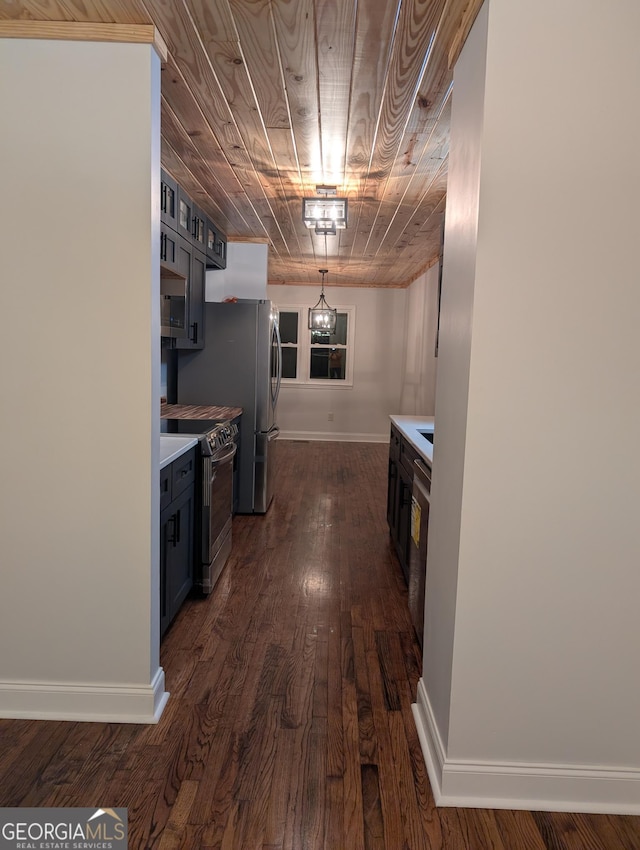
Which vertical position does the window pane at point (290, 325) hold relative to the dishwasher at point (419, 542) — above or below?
above

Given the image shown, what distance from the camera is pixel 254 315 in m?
4.74

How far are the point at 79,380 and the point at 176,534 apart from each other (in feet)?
3.25

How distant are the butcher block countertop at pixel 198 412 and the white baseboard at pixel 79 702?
81.1 inches

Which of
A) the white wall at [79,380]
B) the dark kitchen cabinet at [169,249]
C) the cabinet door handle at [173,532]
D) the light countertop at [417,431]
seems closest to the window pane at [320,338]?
the light countertop at [417,431]

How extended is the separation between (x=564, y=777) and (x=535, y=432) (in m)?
1.06

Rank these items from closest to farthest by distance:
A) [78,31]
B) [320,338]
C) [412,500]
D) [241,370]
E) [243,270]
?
1. [78,31]
2. [412,500]
3. [241,370]
4. [243,270]
5. [320,338]

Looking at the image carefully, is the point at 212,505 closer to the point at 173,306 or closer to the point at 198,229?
the point at 173,306

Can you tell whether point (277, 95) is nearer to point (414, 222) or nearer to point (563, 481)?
point (563, 481)

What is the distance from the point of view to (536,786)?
1797mm

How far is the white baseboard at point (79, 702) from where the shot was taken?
2.13 meters

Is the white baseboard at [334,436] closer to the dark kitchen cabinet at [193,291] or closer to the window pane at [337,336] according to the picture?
the window pane at [337,336]

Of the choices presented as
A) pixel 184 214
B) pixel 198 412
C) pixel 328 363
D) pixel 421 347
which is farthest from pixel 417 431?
pixel 328 363

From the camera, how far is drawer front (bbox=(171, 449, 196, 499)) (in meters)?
2.69

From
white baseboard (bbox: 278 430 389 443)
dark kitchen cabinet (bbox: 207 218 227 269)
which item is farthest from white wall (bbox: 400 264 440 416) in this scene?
dark kitchen cabinet (bbox: 207 218 227 269)
